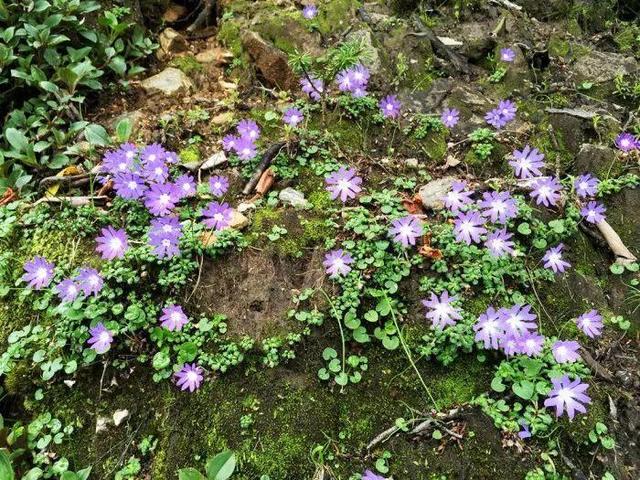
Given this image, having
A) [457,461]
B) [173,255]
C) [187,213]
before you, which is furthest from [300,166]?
[457,461]

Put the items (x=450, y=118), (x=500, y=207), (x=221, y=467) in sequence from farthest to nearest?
(x=450, y=118) → (x=500, y=207) → (x=221, y=467)

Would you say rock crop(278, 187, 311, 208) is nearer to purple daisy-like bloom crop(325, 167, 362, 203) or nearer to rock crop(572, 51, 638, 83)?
purple daisy-like bloom crop(325, 167, 362, 203)

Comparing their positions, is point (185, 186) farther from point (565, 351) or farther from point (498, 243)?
point (565, 351)

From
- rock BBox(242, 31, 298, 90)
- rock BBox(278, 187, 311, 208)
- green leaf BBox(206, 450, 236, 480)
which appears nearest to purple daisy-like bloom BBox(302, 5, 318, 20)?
rock BBox(242, 31, 298, 90)

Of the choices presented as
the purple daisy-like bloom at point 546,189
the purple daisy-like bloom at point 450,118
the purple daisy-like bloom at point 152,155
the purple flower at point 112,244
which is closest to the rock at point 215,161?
the purple daisy-like bloom at point 152,155

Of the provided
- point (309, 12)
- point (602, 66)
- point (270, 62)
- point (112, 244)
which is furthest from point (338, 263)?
point (602, 66)
